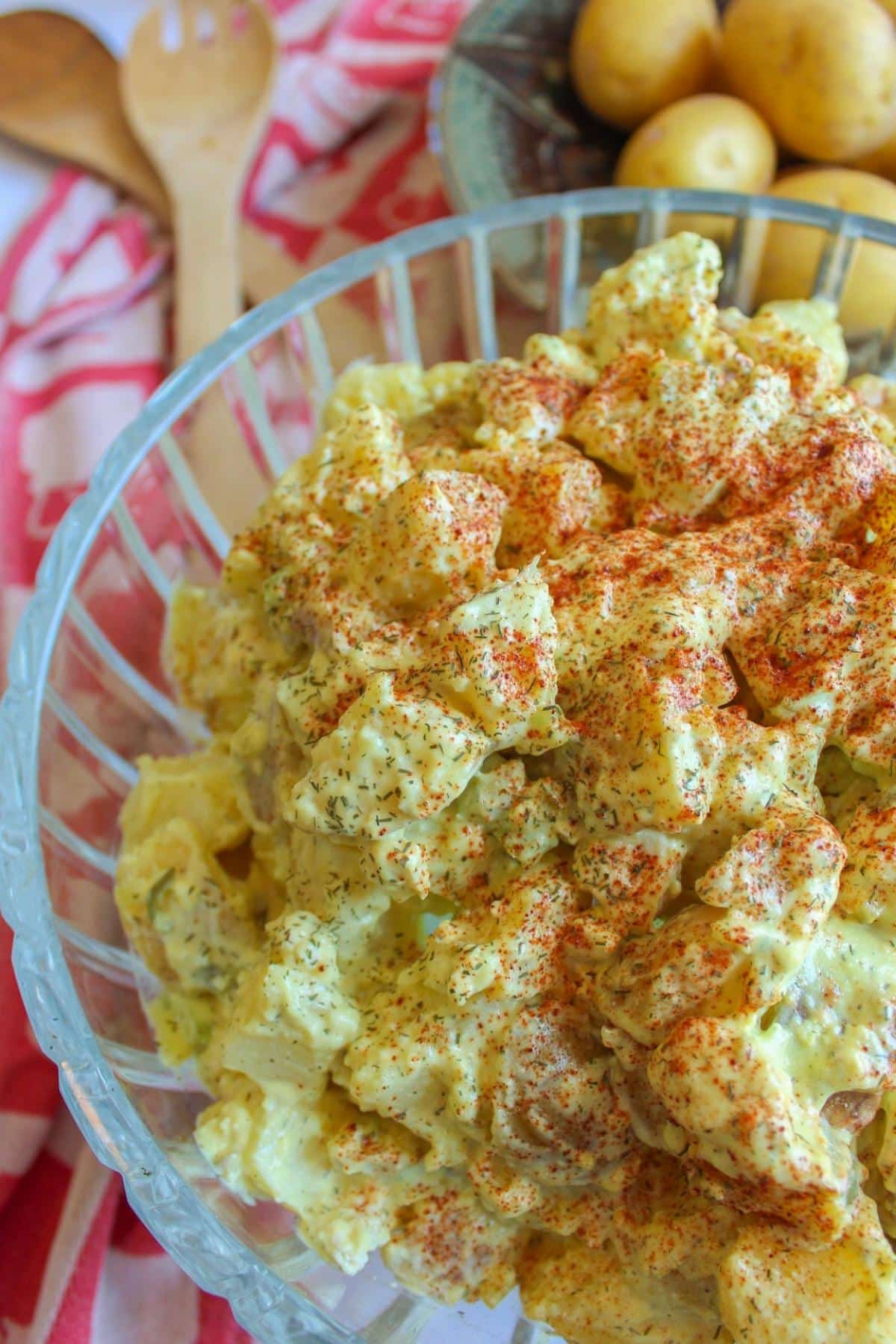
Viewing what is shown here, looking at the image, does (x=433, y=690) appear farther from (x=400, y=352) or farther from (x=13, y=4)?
(x=13, y=4)

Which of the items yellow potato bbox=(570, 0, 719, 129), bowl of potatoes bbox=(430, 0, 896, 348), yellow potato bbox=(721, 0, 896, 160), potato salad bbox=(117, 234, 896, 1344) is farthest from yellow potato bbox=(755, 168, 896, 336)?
potato salad bbox=(117, 234, 896, 1344)

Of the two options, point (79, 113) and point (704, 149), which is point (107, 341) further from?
point (704, 149)

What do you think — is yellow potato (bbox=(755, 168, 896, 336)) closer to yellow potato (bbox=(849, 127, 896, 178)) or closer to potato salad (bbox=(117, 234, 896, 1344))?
yellow potato (bbox=(849, 127, 896, 178))

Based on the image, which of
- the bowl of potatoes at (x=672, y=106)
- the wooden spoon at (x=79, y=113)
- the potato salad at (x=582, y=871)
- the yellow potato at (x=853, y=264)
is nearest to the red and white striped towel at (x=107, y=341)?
the wooden spoon at (x=79, y=113)

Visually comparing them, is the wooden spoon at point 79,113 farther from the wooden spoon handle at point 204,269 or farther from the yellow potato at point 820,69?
the yellow potato at point 820,69

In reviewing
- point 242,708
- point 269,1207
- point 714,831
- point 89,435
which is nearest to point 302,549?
point 242,708

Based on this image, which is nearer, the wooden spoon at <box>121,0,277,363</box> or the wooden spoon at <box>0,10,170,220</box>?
the wooden spoon at <box>121,0,277,363</box>
